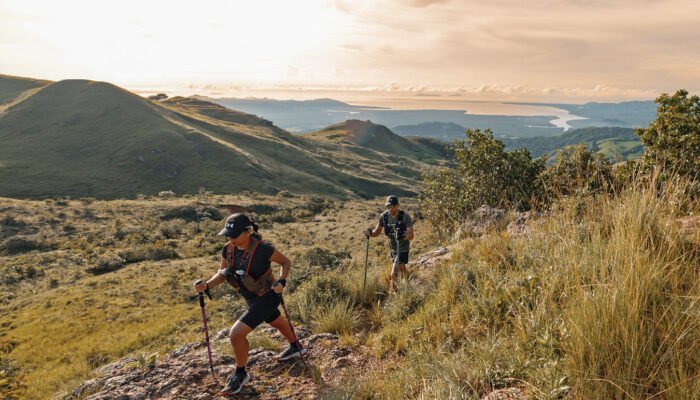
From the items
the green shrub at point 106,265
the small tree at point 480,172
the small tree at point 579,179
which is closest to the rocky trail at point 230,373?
the small tree at point 579,179

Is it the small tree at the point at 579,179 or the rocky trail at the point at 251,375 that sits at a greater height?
the small tree at the point at 579,179

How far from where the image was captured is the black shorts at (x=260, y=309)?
213 inches

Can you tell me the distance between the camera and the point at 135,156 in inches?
4355

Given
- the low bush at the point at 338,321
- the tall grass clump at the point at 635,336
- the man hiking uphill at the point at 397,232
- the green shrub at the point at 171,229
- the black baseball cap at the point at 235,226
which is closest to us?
the tall grass clump at the point at 635,336

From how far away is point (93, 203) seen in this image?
242 ft

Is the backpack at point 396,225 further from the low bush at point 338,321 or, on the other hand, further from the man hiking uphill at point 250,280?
the man hiking uphill at point 250,280

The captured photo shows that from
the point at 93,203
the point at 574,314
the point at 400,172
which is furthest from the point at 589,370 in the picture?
the point at 400,172

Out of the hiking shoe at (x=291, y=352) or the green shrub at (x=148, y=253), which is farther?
the green shrub at (x=148, y=253)

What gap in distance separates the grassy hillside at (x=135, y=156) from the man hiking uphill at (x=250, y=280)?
9903 centimetres

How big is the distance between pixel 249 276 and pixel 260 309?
532mm

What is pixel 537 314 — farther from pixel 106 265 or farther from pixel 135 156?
pixel 135 156

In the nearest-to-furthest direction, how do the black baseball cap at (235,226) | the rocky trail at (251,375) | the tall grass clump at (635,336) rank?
the tall grass clump at (635,336)
the rocky trail at (251,375)
the black baseball cap at (235,226)

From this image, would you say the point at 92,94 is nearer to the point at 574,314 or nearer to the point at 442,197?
the point at 442,197

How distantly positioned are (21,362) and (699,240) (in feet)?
96.4
